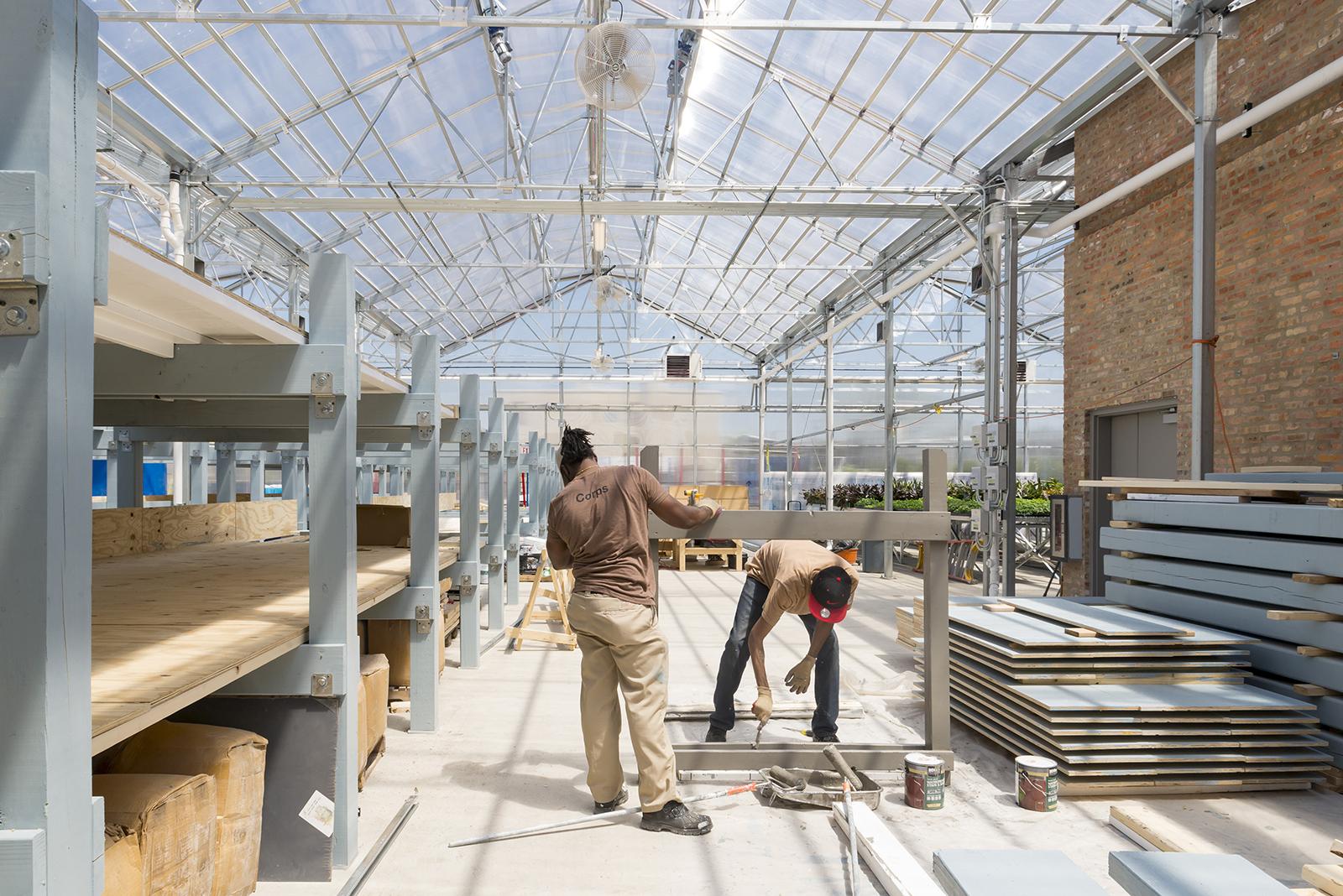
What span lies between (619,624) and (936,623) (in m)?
1.88

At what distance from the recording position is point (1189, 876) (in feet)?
5.63

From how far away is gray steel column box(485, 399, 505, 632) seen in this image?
Answer: 8.93 metres

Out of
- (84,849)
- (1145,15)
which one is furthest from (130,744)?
(1145,15)

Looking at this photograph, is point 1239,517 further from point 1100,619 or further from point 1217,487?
point 1100,619

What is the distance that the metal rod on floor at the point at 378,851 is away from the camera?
11.2 feet

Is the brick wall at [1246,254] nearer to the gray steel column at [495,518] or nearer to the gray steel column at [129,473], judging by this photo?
the gray steel column at [495,518]

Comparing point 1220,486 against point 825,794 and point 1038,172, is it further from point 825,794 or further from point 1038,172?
point 1038,172

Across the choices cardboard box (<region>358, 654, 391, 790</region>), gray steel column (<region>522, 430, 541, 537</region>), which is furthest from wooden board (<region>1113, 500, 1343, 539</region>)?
gray steel column (<region>522, 430, 541, 537</region>)

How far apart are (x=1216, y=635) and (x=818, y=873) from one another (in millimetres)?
3252

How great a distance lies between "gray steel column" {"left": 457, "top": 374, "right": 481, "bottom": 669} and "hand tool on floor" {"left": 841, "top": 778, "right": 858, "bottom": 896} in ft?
13.0

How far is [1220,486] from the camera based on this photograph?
5.45 m

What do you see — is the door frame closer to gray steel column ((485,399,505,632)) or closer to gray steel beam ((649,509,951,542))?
gray steel beam ((649,509,951,542))

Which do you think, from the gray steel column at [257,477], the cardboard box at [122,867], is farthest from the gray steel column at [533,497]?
the cardboard box at [122,867]

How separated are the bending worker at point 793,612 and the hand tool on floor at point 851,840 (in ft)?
2.13
